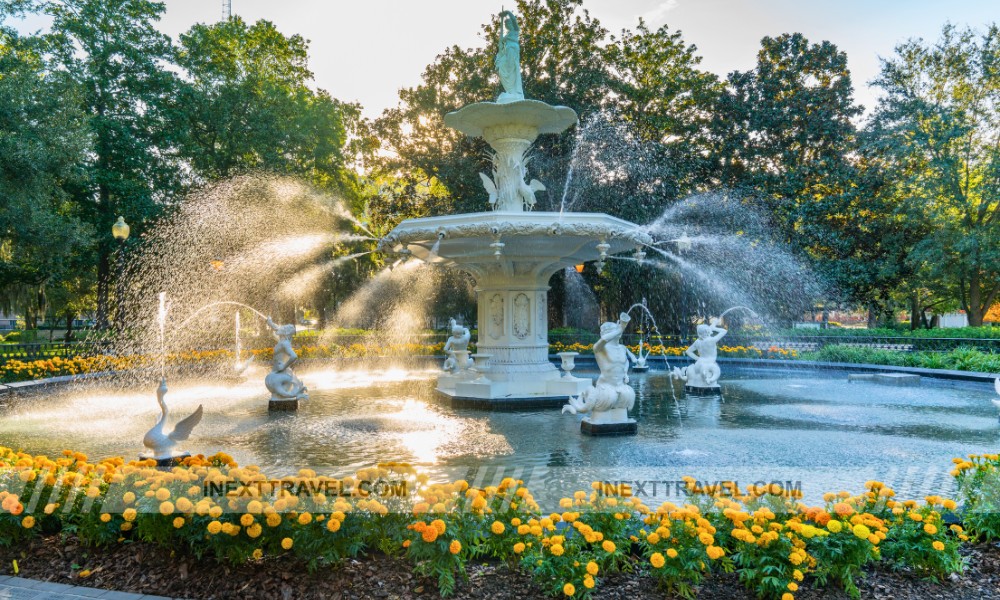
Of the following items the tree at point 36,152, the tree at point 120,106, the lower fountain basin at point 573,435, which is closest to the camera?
the lower fountain basin at point 573,435

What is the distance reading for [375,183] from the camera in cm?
3600

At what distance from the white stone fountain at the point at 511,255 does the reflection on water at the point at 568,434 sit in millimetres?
1092

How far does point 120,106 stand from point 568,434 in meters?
24.0

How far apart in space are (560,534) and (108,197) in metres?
26.1

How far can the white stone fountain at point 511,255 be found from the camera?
10.9 meters

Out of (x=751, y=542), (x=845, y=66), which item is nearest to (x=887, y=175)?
(x=845, y=66)

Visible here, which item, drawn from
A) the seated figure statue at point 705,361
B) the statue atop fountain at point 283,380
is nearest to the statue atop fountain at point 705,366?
the seated figure statue at point 705,361

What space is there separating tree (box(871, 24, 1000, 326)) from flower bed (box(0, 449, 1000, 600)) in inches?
1105

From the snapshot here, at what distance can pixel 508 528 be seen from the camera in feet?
13.2

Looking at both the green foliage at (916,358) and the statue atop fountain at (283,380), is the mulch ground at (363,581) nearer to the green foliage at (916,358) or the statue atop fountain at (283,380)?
the statue atop fountain at (283,380)

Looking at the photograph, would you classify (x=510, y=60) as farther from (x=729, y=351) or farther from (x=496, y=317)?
(x=729, y=351)

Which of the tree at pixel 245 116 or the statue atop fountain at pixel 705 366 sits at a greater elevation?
the tree at pixel 245 116

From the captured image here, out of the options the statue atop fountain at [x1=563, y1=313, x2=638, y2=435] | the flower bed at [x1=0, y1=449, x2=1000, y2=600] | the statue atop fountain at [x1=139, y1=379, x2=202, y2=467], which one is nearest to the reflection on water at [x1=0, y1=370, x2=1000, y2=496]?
the statue atop fountain at [x1=563, y1=313, x2=638, y2=435]

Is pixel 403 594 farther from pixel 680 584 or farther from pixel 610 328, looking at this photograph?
pixel 610 328
